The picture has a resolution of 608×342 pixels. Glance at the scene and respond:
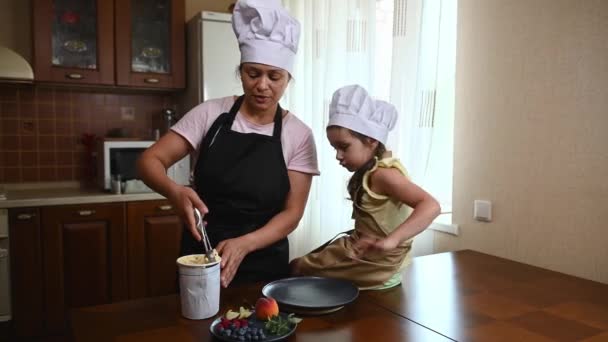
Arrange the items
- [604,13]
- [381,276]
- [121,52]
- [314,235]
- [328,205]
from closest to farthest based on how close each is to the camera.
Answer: [381,276]
[604,13]
[328,205]
[314,235]
[121,52]

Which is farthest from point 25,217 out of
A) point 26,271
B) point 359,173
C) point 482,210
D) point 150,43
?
point 482,210

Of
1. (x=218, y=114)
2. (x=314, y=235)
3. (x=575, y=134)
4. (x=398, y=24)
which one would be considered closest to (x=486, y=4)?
(x=398, y=24)

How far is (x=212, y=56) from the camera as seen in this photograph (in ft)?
10.2

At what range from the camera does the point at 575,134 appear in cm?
157

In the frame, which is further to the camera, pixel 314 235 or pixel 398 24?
pixel 314 235

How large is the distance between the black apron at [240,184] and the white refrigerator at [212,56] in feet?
5.47

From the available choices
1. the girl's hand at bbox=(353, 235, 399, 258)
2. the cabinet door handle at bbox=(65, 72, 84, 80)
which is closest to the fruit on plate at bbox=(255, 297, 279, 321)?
the girl's hand at bbox=(353, 235, 399, 258)

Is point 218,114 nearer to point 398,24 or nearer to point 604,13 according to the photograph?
point 398,24

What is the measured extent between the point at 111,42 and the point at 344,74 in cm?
155

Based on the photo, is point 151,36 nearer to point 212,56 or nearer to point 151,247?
point 212,56

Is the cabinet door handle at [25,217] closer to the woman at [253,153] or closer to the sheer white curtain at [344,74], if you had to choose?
the sheer white curtain at [344,74]

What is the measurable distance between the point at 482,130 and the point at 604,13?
58 cm

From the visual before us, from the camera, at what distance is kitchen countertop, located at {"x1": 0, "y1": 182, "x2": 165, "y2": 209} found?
263 centimetres

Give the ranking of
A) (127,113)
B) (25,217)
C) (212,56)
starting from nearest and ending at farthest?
(25,217)
(212,56)
(127,113)
